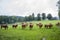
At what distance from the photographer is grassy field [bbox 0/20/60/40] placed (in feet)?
6.73

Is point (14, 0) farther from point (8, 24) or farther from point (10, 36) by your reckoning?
point (10, 36)

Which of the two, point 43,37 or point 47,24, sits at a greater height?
point 47,24

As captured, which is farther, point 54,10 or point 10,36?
point 54,10

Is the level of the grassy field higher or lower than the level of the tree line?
lower

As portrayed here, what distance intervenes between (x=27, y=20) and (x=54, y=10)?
16.3 inches

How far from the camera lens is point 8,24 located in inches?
82.9

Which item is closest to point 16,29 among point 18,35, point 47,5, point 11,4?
point 18,35

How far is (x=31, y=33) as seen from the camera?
6.86 feet

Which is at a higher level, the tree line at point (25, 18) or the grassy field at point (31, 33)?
the tree line at point (25, 18)

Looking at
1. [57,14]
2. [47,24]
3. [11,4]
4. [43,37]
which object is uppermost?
[11,4]

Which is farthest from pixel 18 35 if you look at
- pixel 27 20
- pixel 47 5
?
pixel 47 5

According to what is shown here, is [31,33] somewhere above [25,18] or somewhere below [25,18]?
below

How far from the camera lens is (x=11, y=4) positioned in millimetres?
2143

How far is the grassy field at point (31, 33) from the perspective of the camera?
2.05 metres
